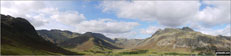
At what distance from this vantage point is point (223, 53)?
4044 cm

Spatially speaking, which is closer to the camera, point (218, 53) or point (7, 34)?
point (218, 53)

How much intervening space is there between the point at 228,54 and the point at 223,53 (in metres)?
1.54

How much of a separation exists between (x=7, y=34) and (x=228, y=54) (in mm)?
197428

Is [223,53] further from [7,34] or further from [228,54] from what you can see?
[7,34]

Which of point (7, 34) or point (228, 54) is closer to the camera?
point (228, 54)

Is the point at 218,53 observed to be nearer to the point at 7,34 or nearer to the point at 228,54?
the point at 228,54

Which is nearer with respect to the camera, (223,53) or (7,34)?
(223,53)

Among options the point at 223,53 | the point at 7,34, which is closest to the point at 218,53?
the point at 223,53

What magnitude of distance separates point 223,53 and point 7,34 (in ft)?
647

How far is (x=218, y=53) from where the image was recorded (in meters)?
40.4

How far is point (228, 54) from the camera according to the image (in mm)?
41188

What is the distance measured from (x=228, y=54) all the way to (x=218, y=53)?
2.41m

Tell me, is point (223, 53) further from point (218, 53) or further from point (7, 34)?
point (7, 34)
